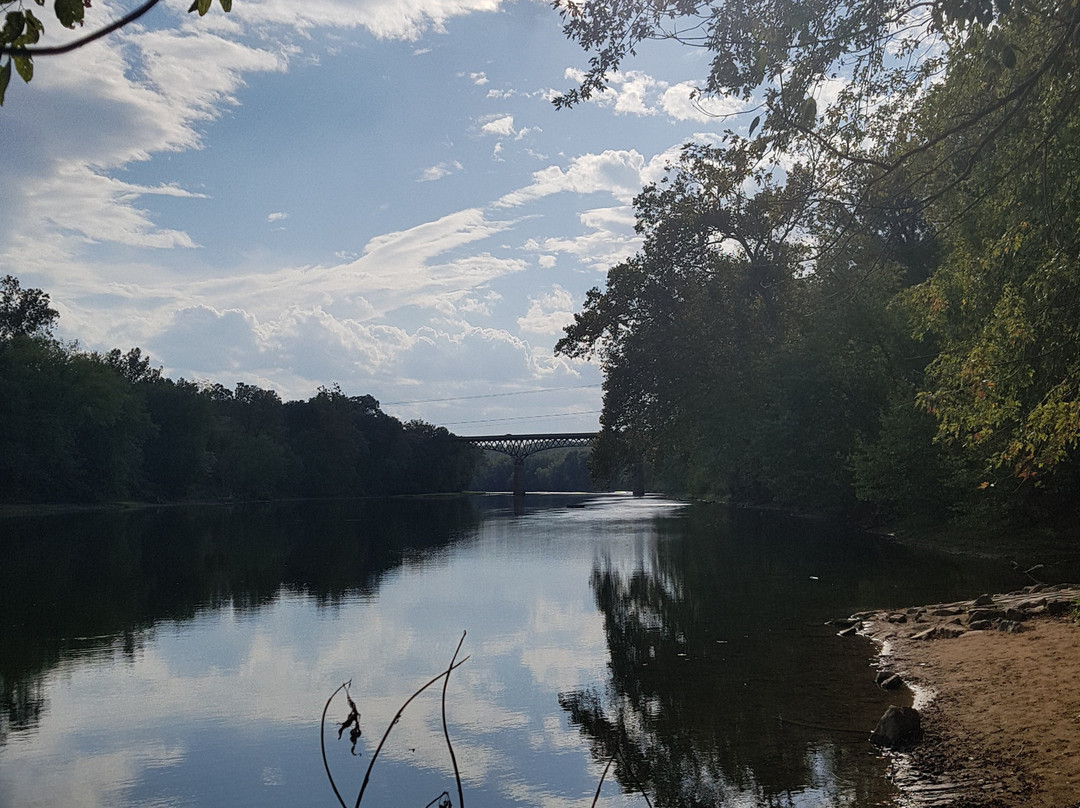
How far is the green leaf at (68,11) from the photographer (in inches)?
146

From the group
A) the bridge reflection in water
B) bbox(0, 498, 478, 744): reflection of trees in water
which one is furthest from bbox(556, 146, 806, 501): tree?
the bridge reflection in water

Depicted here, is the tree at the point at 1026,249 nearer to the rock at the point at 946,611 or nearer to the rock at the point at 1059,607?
the rock at the point at 1059,607

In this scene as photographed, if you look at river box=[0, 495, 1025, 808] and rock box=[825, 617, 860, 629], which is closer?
river box=[0, 495, 1025, 808]

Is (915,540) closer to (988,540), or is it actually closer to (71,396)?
(988,540)

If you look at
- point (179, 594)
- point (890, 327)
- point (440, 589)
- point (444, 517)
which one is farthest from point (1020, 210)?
point (444, 517)

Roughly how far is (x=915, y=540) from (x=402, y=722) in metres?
30.5

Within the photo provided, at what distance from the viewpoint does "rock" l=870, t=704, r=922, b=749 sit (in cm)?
1238

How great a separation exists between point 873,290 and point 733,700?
34.5 meters

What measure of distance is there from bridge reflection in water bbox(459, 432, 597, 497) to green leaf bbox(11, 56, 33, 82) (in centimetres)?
15698

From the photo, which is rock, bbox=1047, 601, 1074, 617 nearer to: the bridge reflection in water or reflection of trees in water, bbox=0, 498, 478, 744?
reflection of trees in water, bbox=0, 498, 478, 744

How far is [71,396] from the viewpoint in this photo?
91.4m

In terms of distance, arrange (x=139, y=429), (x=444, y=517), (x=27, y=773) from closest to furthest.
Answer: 1. (x=27, y=773)
2. (x=444, y=517)
3. (x=139, y=429)

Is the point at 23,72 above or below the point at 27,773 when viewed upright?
above

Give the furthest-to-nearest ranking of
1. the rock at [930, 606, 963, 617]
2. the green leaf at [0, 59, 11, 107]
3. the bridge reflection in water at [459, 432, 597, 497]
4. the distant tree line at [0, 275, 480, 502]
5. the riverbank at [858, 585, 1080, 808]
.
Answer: the bridge reflection in water at [459, 432, 597, 497] < the distant tree line at [0, 275, 480, 502] < the rock at [930, 606, 963, 617] < the riverbank at [858, 585, 1080, 808] < the green leaf at [0, 59, 11, 107]
